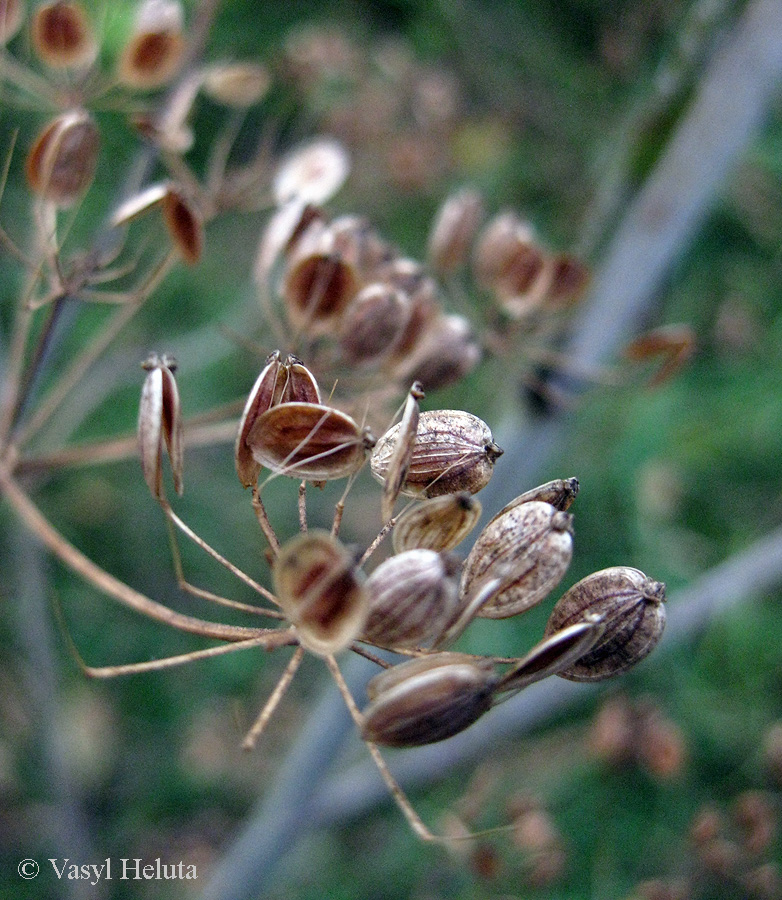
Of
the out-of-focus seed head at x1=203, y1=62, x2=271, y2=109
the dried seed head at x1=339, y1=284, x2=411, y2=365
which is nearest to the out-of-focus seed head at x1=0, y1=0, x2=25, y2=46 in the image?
the out-of-focus seed head at x1=203, y1=62, x2=271, y2=109

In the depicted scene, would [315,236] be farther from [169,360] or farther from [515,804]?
[515,804]

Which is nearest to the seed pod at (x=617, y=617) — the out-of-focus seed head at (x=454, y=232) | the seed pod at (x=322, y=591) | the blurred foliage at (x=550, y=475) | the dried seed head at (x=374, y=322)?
the seed pod at (x=322, y=591)

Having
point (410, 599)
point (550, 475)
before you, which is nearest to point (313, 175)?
point (410, 599)

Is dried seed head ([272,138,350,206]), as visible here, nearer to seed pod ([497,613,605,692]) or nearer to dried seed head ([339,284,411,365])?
dried seed head ([339,284,411,365])

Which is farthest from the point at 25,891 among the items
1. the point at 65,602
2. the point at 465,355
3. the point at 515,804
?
the point at 465,355

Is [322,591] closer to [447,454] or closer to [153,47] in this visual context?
[447,454]

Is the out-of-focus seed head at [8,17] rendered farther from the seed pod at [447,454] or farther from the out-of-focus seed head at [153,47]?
the seed pod at [447,454]

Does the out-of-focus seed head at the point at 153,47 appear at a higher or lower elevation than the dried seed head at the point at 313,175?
higher
